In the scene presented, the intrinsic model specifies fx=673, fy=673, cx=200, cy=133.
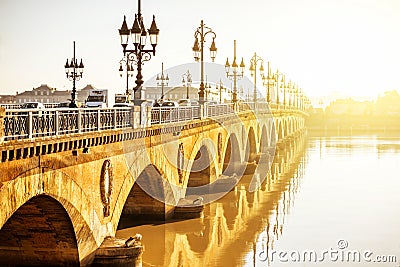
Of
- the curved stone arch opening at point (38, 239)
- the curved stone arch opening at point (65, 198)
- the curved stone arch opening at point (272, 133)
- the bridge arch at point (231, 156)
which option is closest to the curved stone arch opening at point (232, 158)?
the bridge arch at point (231, 156)

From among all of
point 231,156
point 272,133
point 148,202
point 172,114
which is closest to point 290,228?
point 148,202

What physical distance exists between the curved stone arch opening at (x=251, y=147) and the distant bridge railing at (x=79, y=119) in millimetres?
24940

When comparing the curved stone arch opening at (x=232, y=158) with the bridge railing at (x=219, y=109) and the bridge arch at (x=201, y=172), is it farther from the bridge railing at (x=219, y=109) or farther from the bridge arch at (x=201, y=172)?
the bridge arch at (x=201, y=172)

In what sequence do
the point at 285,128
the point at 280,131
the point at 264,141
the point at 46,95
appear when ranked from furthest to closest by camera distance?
the point at 285,128, the point at 280,131, the point at 264,141, the point at 46,95

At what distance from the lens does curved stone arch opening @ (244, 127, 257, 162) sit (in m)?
53.9

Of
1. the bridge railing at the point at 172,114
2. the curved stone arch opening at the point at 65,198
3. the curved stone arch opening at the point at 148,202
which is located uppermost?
the bridge railing at the point at 172,114

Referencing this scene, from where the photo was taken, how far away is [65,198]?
51.4ft

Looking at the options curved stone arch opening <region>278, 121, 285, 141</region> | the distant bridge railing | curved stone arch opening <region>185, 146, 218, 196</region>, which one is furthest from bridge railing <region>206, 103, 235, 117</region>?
curved stone arch opening <region>278, 121, 285, 141</region>

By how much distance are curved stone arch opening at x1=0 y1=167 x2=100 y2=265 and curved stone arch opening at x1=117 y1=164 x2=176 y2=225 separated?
22.5ft

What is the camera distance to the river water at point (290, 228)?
22797 mm

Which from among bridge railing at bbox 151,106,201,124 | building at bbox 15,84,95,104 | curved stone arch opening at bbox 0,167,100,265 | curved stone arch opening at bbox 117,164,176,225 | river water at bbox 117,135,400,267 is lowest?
river water at bbox 117,135,400,267

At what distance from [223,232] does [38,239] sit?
11.1 m

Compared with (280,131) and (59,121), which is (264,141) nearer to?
(280,131)

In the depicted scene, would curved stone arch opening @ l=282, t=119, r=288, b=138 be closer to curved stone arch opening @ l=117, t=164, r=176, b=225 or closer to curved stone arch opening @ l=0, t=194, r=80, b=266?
curved stone arch opening @ l=117, t=164, r=176, b=225
